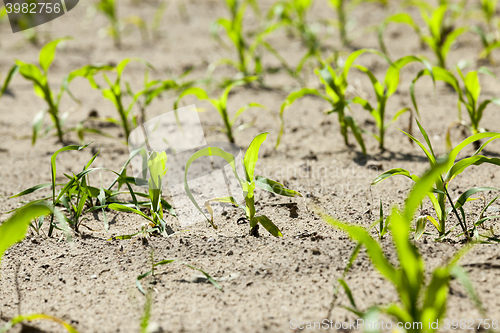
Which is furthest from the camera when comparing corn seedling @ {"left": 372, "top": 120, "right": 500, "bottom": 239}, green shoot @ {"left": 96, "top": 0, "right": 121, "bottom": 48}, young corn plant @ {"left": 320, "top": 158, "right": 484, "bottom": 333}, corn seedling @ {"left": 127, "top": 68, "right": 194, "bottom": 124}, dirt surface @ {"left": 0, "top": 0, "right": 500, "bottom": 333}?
green shoot @ {"left": 96, "top": 0, "right": 121, "bottom": 48}

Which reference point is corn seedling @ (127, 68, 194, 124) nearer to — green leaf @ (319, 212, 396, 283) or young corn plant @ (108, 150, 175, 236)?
young corn plant @ (108, 150, 175, 236)

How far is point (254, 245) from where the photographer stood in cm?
127

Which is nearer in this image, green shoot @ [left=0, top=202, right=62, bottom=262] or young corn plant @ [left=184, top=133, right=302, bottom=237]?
green shoot @ [left=0, top=202, right=62, bottom=262]

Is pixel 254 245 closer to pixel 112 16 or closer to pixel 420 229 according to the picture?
pixel 420 229

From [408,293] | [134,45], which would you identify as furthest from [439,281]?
[134,45]

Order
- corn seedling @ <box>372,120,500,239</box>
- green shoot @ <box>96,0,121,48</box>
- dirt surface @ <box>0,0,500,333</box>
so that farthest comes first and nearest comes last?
green shoot @ <box>96,0,121,48</box> → corn seedling @ <box>372,120,500,239</box> → dirt surface @ <box>0,0,500,333</box>

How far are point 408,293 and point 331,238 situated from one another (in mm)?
472

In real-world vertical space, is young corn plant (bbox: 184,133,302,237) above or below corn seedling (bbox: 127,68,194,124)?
below

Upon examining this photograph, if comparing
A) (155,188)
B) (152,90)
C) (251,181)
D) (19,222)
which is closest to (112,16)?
(152,90)

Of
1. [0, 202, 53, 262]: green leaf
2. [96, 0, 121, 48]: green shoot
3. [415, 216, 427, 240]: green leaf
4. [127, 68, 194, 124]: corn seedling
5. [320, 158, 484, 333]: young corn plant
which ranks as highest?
[96, 0, 121, 48]: green shoot

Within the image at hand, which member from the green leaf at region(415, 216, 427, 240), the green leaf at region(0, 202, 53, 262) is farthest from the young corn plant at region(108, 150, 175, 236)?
the green leaf at region(415, 216, 427, 240)

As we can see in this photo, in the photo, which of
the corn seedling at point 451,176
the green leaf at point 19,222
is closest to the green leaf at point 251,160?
the corn seedling at point 451,176

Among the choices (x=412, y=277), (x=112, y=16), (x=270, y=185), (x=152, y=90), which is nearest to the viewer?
(x=412, y=277)

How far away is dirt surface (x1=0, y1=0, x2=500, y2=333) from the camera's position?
102 centimetres
